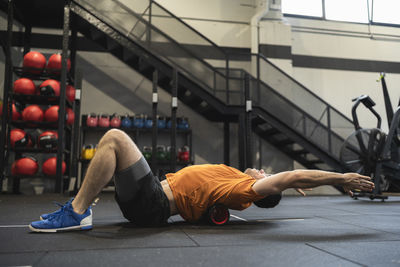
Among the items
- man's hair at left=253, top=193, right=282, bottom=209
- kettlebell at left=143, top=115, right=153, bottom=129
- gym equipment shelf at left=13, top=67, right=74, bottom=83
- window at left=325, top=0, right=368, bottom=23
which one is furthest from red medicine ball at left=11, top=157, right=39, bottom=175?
window at left=325, top=0, right=368, bottom=23

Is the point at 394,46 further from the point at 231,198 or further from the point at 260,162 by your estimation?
the point at 231,198

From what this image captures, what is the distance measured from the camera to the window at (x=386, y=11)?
9.89 m

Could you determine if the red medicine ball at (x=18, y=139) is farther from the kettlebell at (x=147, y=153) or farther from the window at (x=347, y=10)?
the window at (x=347, y=10)

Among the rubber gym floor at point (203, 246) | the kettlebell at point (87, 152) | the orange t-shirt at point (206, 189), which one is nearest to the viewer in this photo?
the rubber gym floor at point (203, 246)

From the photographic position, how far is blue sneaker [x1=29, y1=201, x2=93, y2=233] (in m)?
2.03

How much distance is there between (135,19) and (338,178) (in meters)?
5.60

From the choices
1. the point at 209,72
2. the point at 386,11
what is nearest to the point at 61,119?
the point at 209,72

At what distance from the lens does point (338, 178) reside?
78.0 inches

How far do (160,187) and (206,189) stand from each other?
31cm

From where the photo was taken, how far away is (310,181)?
6.73ft

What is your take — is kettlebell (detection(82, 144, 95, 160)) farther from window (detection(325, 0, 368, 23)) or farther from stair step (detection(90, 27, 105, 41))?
window (detection(325, 0, 368, 23))

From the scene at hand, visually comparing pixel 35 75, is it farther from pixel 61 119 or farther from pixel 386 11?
pixel 386 11

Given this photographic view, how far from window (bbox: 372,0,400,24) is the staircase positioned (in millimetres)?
4984

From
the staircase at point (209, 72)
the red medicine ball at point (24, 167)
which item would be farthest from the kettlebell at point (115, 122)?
the red medicine ball at point (24, 167)
